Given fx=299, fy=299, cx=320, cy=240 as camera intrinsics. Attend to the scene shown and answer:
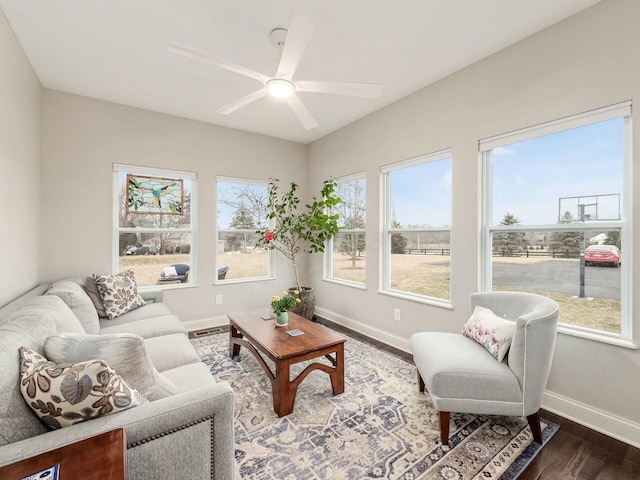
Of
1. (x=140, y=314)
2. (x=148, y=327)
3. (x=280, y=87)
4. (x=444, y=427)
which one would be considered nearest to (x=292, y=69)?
(x=280, y=87)

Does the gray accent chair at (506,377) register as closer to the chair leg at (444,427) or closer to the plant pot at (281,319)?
the chair leg at (444,427)

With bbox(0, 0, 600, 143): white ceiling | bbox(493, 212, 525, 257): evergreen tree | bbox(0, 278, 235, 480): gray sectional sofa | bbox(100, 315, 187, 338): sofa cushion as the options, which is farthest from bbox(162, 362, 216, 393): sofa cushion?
bbox(493, 212, 525, 257): evergreen tree

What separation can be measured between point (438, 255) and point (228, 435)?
2589 millimetres

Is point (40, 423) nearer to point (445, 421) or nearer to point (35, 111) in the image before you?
point (445, 421)

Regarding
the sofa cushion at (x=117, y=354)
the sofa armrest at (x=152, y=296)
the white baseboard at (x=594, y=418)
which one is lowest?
the white baseboard at (x=594, y=418)

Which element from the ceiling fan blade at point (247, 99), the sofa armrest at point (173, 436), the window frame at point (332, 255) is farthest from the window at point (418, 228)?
the sofa armrest at point (173, 436)

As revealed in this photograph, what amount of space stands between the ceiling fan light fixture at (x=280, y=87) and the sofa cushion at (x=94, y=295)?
2544mm

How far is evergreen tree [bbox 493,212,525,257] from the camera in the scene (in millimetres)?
2523

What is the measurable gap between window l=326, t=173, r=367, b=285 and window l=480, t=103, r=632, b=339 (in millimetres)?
1652

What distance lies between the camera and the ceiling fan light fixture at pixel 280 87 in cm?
209

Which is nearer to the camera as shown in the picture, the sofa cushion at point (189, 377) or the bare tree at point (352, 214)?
the sofa cushion at point (189, 377)

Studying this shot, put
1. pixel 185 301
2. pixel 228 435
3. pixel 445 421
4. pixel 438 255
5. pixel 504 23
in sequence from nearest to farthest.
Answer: pixel 228 435 < pixel 445 421 < pixel 504 23 < pixel 438 255 < pixel 185 301

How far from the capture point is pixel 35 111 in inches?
114

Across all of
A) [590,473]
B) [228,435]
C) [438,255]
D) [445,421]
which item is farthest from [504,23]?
[228,435]
